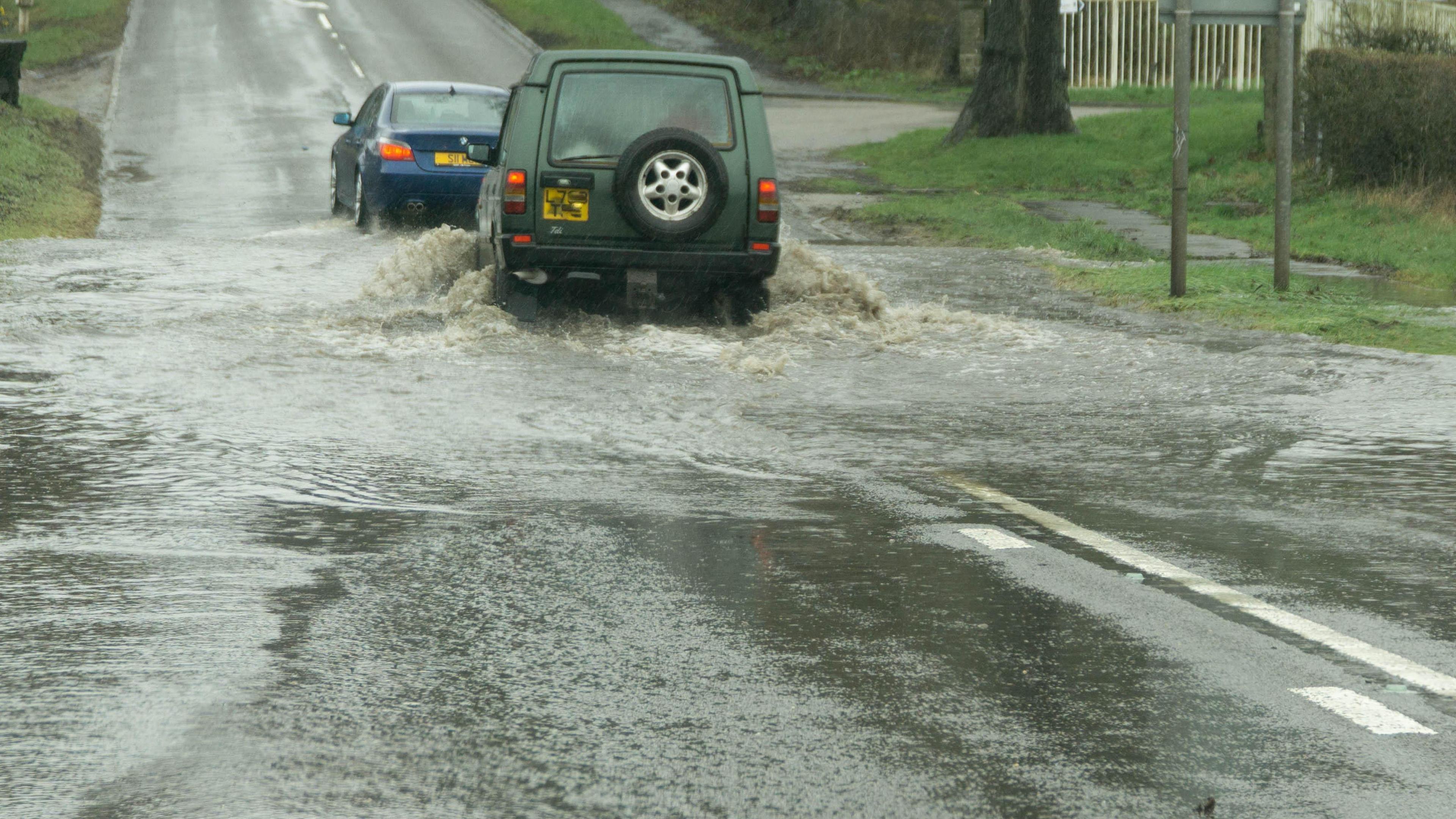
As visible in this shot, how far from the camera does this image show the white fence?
41500mm

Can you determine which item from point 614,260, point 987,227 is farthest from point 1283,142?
point 987,227

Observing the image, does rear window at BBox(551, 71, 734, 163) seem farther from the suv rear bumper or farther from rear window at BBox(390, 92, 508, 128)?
rear window at BBox(390, 92, 508, 128)

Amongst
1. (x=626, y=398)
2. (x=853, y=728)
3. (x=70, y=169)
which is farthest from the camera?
(x=70, y=169)

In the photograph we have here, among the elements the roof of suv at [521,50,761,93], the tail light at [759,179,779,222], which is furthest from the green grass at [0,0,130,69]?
the tail light at [759,179,779,222]

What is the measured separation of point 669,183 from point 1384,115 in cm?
1239

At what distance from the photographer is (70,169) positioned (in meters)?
23.8

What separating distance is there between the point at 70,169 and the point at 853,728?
21.5 meters

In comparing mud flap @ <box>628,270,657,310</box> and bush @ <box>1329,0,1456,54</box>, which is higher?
bush @ <box>1329,0,1456,54</box>

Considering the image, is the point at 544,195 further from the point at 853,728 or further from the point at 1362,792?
the point at 1362,792

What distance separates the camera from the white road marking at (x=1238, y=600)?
5012 mm

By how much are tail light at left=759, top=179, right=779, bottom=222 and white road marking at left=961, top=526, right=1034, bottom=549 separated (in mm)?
5086

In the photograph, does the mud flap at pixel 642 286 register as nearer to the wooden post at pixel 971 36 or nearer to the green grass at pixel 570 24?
the wooden post at pixel 971 36

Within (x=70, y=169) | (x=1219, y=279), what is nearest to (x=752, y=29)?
(x=70, y=169)

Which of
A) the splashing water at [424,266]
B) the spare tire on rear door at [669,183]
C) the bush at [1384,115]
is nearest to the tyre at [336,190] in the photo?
the splashing water at [424,266]
